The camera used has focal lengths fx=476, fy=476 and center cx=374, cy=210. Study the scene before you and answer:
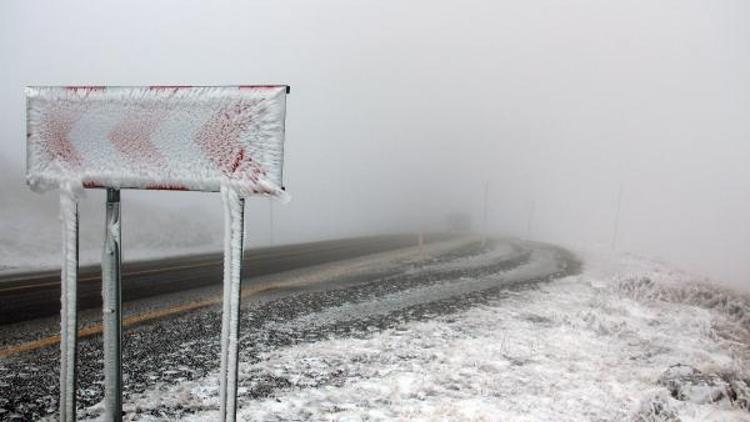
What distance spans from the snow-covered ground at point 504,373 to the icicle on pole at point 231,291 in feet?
6.10

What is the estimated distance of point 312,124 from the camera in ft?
505

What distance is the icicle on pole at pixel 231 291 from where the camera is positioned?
238 cm

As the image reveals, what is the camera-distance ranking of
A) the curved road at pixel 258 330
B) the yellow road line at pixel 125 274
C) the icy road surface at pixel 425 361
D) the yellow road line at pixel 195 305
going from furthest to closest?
the yellow road line at pixel 125 274
the yellow road line at pixel 195 305
the icy road surface at pixel 425 361
the curved road at pixel 258 330

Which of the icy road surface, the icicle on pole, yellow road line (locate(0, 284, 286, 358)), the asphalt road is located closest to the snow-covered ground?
the icy road surface

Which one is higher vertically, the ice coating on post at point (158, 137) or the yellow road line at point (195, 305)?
the ice coating on post at point (158, 137)

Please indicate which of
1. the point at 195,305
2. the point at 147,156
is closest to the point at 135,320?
the point at 195,305

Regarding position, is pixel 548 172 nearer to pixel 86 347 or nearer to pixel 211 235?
pixel 211 235

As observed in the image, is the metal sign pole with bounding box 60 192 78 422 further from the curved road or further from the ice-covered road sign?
the curved road

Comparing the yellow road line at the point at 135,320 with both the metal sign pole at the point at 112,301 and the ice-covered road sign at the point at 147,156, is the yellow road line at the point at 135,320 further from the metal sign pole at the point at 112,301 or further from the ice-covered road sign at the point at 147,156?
the ice-covered road sign at the point at 147,156

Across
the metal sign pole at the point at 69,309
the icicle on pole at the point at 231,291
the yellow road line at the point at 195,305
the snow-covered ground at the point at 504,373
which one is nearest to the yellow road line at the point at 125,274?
the yellow road line at the point at 195,305

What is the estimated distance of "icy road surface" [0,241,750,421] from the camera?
451cm

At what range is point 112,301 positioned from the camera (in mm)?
2633

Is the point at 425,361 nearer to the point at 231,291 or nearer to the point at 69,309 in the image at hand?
the point at 231,291

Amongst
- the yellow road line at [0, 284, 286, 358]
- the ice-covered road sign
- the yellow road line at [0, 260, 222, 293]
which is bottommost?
the yellow road line at [0, 260, 222, 293]
